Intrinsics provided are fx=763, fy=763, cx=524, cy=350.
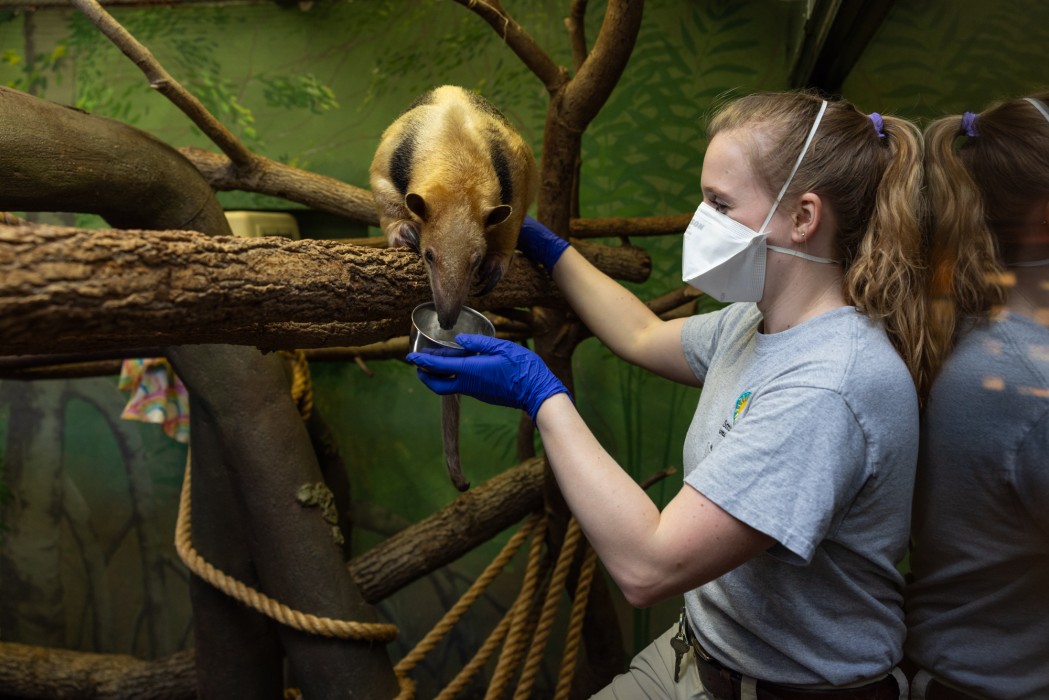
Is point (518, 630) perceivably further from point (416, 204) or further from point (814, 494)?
point (814, 494)

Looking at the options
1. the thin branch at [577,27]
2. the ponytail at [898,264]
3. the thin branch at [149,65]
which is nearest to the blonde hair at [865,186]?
the ponytail at [898,264]

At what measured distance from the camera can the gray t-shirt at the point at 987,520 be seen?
1.32 metres

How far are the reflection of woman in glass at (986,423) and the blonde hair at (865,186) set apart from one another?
5 cm

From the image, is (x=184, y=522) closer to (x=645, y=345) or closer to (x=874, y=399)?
(x=645, y=345)

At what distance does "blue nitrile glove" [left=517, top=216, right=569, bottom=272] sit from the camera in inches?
109

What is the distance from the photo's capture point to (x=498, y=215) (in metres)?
2.45

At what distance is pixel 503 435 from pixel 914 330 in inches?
138

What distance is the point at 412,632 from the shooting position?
5285mm

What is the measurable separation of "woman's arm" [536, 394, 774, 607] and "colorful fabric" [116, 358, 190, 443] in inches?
124

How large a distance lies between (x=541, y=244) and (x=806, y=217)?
1142 mm

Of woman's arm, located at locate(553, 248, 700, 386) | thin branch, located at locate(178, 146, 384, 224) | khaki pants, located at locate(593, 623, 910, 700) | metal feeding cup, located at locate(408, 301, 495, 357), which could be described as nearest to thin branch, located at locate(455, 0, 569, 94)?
woman's arm, located at locate(553, 248, 700, 386)

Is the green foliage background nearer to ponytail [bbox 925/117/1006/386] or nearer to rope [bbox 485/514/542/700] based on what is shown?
rope [bbox 485/514/542/700]

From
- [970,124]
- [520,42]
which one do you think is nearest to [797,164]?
[970,124]

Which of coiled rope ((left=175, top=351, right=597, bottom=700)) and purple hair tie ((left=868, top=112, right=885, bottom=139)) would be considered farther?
coiled rope ((left=175, top=351, right=597, bottom=700))
